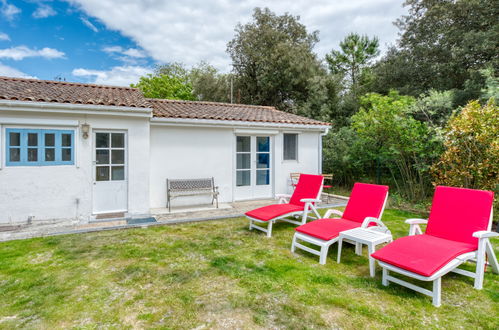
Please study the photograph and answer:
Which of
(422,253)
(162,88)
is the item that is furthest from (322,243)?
(162,88)

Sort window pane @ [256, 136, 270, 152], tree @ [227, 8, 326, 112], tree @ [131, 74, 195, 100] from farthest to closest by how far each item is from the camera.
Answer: tree @ [131, 74, 195, 100] → tree @ [227, 8, 326, 112] → window pane @ [256, 136, 270, 152]

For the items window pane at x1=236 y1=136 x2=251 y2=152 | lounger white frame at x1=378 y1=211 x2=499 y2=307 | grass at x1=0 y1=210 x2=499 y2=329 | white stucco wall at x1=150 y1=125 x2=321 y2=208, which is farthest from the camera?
window pane at x1=236 y1=136 x2=251 y2=152

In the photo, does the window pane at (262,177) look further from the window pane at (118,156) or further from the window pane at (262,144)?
the window pane at (118,156)

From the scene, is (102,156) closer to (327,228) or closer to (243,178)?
(243,178)

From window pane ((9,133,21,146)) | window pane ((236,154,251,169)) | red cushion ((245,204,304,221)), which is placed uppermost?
window pane ((9,133,21,146))

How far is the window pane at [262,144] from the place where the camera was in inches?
436

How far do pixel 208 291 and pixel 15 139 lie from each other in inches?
267

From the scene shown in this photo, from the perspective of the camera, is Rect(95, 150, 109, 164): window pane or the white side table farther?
Rect(95, 150, 109, 164): window pane

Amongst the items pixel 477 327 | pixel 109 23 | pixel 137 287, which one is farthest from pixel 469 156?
pixel 109 23

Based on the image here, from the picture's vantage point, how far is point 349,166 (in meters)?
13.4

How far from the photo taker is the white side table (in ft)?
15.3

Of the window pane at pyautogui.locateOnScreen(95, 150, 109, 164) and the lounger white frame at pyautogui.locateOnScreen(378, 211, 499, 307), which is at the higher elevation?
the window pane at pyautogui.locateOnScreen(95, 150, 109, 164)

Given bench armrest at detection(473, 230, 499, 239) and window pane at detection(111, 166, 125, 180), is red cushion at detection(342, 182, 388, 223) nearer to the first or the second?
bench armrest at detection(473, 230, 499, 239)

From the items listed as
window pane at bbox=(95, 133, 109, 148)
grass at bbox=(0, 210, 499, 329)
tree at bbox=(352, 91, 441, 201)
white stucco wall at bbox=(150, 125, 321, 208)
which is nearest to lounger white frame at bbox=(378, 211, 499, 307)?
grass at bbox=(0, 210, 499, 329)
